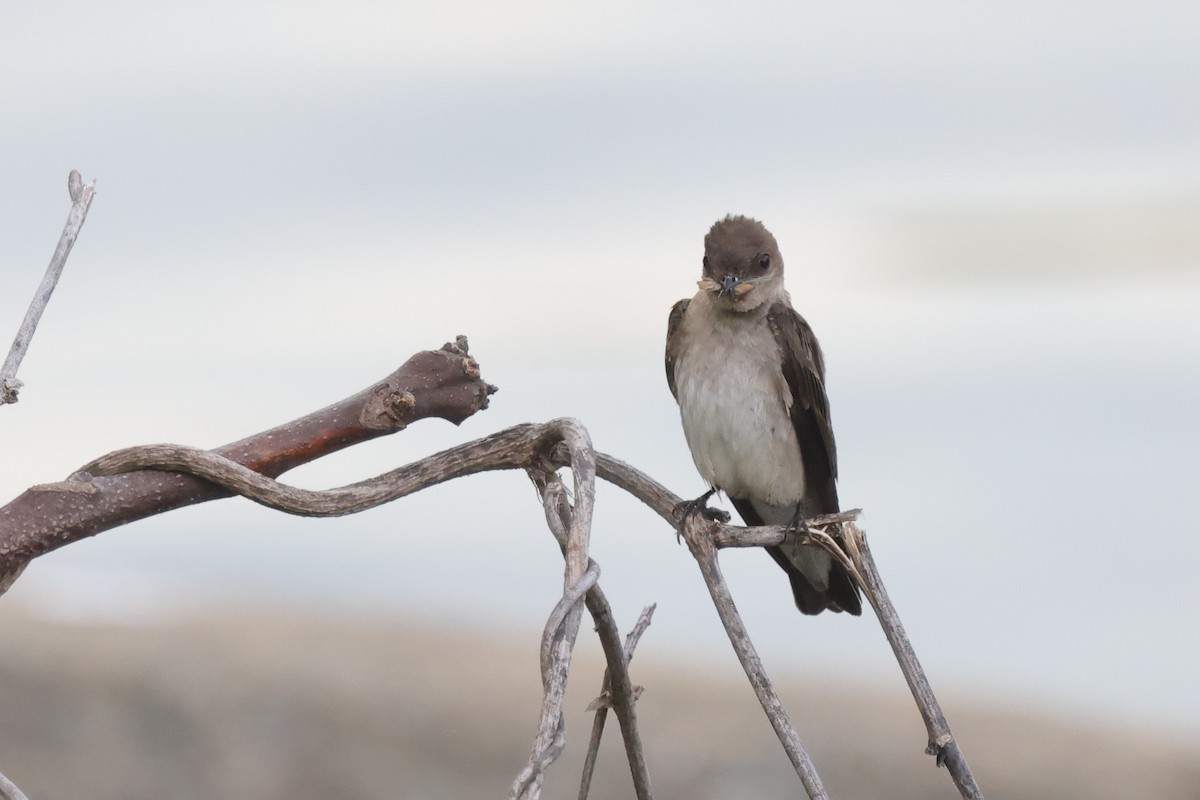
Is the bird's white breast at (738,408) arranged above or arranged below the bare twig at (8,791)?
above

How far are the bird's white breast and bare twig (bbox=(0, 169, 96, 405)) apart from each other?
2098mm

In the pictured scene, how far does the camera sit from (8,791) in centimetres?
179

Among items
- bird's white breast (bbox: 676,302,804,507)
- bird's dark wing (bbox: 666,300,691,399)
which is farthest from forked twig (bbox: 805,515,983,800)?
bird's dark wing (bbox: 666,300,691,399)

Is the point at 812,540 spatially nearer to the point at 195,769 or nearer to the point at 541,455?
the point at 541,455

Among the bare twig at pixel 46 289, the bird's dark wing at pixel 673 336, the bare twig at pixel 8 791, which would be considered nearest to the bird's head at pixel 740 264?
the bird's dark wing at pixel 673 336

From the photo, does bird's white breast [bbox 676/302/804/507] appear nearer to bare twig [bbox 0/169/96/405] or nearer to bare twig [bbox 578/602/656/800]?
bare twig [bbox 578/602/656/800]

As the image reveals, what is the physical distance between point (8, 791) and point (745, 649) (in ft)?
3.39

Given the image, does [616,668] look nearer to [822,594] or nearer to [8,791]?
[8,791]

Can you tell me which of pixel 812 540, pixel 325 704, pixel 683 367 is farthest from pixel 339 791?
pixel 812 540

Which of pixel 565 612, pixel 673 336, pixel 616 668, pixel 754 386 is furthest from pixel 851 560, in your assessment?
pixel 673 336

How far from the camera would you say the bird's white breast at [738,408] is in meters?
3.71

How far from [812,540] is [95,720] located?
616 centimetres

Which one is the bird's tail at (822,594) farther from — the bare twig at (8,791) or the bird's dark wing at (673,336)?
the bare twig at (8,791)

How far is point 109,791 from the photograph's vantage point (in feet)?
23.0
